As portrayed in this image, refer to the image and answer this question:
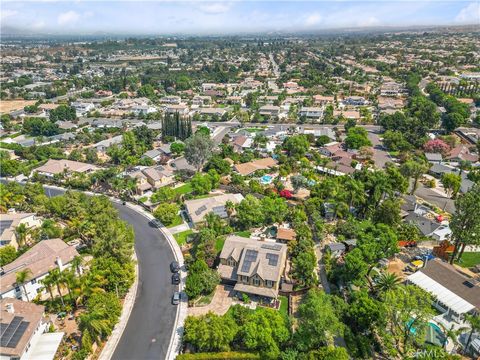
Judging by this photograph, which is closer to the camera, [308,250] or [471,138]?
[308,250]

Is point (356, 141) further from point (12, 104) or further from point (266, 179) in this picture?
point (12, 104)

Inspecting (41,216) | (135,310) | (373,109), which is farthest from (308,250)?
(373,109)

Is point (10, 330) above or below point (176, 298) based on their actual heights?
above

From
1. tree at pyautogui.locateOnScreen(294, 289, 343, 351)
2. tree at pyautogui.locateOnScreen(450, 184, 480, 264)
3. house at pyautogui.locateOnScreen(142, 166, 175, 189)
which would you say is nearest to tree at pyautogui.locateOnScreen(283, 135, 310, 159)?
house at pyautogui.locateOnScreen(142, 166, 175, 189)

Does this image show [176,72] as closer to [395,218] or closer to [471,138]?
[471,138]

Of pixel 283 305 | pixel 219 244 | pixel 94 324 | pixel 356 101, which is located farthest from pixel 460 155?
pixel 94 324

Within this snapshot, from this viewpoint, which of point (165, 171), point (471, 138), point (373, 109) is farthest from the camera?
point (373, 109)

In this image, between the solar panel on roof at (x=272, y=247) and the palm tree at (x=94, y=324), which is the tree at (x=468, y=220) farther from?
the palm tree at (x=94, y=324)
